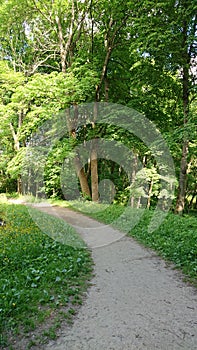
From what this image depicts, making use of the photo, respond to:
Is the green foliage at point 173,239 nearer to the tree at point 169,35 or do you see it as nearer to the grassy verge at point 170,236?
the grassy verge at point 170,236

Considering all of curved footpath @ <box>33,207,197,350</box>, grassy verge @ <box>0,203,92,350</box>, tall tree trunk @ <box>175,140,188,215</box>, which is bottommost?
curved footpath @ <box>33,207,197,350</box>

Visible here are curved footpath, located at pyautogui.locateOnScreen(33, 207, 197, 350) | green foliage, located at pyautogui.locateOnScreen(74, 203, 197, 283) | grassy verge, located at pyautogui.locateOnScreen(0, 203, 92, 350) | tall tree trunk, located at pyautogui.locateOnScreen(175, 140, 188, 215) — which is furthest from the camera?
tall tree trunk, located at pyautogui.locateOnScreen(175, 140, 188, 215)

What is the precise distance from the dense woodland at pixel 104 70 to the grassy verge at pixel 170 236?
307 cm

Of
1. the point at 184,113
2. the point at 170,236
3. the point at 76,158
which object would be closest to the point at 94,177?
the point at 76,158

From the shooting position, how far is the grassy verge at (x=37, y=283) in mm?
3550

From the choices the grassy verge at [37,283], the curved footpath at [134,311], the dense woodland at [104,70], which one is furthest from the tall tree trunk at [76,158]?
the curved footpath at [134,311]

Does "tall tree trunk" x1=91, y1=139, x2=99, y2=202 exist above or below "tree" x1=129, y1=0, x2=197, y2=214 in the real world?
below

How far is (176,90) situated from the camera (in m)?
13.6

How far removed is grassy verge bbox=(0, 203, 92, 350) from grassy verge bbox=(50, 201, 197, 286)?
2.04 metres

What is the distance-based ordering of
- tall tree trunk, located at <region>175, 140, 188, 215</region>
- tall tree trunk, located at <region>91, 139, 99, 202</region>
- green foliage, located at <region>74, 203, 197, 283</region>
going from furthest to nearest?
tall tree trunk, located at <region>91, 139, 99, 202</region> → tall tree trunk, located at <region>175, 140, 188, 215</region> → green foliage, located at <region>74, 203, 197, 283</region>

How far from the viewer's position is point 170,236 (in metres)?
8.00

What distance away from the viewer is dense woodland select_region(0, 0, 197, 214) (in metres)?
10.7

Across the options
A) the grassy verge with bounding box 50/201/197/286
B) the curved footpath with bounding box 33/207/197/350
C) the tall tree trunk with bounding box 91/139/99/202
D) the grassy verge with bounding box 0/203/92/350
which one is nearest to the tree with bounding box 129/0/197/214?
the grassy verge with bounding box 50/201/197/286

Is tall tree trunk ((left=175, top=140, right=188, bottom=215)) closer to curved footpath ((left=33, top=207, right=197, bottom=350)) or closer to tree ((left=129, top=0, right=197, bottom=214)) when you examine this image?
tree ((left=129, top=0, right=197, bottom=214))
